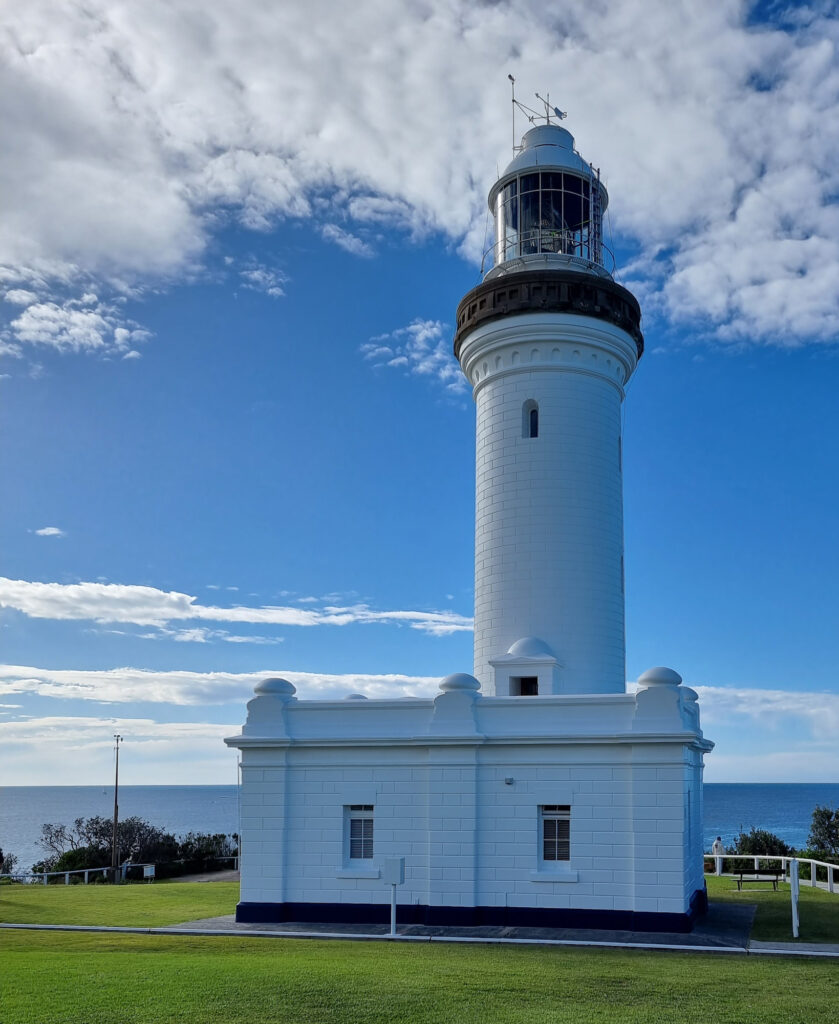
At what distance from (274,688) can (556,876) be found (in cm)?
610

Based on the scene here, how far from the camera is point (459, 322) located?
2342 cm

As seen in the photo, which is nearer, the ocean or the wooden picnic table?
the wooden picnic table

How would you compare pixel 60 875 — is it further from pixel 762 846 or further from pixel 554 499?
pixel 554 499

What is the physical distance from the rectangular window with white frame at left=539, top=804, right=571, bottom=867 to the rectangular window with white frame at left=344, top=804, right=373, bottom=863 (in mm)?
3076

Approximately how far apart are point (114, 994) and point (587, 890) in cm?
907

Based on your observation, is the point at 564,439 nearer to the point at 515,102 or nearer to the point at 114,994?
the point at 515,102

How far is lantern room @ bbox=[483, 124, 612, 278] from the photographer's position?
22984mm

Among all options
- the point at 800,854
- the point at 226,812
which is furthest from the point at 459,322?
→ the point at 226,812

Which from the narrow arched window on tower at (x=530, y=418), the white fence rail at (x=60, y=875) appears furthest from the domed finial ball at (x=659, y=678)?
the white fence rail at (x=60, y=875)

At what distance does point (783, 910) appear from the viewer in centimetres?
1920

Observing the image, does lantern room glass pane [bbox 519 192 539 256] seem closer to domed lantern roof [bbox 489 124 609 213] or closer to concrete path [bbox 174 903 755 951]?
domed lantern roof [bbox 489 124 609 213]

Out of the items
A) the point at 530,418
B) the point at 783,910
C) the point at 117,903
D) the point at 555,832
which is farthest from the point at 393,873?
the point at 530,418

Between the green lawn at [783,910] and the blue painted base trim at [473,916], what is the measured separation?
1.19m

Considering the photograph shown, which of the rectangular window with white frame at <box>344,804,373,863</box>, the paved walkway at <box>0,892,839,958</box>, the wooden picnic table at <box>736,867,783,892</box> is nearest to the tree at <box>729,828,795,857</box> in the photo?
the wooden picnic table at <box>736,867,783,892</box>
